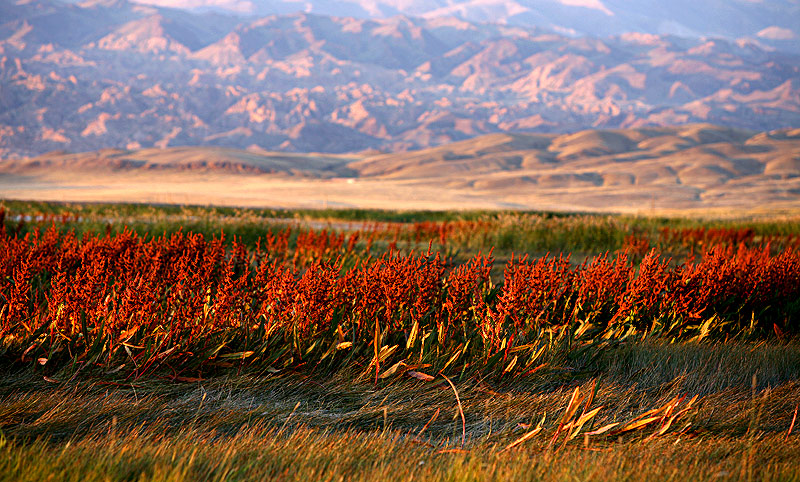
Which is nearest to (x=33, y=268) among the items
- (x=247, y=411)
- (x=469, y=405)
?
(x=247, y=411)

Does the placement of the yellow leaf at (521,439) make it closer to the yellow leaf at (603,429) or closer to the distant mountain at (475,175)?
the yellow leaf at (603,429)

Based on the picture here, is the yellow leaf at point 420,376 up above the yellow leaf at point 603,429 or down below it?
above

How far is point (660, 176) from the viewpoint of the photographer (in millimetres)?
135000

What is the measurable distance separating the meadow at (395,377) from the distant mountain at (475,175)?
75998 millimetres

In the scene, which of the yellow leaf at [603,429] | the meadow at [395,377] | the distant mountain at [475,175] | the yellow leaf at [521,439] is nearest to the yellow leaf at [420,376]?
the meadow at [395,377]

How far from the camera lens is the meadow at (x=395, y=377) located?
3.16 m

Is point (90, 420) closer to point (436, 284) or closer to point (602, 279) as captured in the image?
point (436, 284)

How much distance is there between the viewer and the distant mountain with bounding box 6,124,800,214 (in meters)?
93.2

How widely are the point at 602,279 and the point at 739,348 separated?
4.15 feet

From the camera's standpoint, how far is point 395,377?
→ 437cm

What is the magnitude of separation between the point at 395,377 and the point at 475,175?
145128 millimetres

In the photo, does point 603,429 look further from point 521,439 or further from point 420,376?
point 420,376

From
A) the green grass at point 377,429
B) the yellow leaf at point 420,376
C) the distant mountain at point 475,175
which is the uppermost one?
the distant mountain at point 475,175

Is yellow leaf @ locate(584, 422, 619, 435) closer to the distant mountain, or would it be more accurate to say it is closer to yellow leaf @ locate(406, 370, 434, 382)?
yellow leaf @ locate(406, 370, 434, 382)
